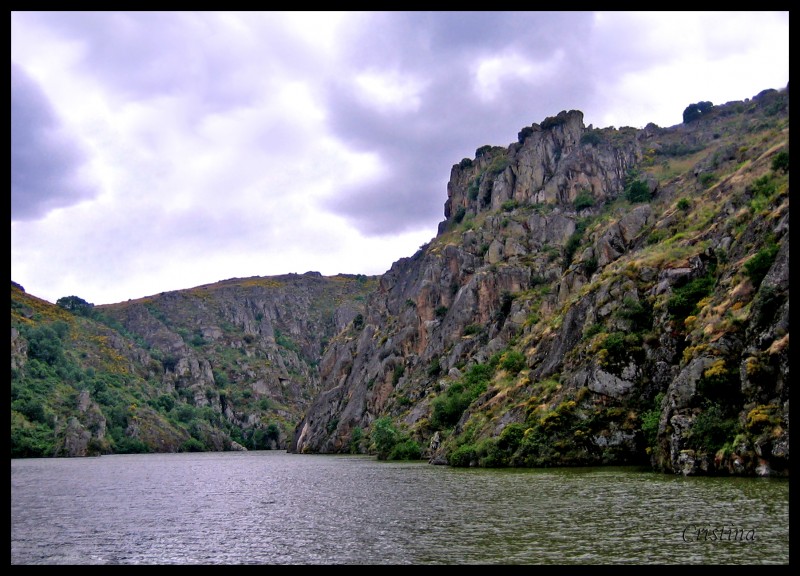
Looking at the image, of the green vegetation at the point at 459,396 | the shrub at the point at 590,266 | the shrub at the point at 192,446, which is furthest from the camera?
the shrub at the point at 192,446

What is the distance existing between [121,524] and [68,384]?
525 feet

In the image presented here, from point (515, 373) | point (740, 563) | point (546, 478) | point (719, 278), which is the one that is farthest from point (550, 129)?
point (740, 563)

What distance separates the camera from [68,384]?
17262 cm

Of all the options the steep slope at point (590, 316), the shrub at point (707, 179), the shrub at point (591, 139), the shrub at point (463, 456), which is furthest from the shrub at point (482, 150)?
the shrub at point (463, 456)

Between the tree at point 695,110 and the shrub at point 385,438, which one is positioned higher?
the tree at point 695,110

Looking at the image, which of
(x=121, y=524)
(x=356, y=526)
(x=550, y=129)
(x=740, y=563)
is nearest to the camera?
(x=740, y=563)

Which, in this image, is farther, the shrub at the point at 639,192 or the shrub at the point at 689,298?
the shrub at the point at 639,192

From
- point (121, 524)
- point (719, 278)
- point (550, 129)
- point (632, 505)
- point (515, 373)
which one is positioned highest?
point (550, 129)

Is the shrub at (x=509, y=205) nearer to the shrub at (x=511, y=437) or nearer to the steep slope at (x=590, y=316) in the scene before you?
the steep slope at (x=590, y=316)

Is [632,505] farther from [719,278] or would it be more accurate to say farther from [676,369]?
[719,278]

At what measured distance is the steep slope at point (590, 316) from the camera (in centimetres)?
4319

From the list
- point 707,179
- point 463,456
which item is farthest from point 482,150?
point 463,456
